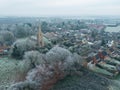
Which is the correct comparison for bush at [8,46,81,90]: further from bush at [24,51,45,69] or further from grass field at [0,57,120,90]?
grass field at [0,57,120,90]

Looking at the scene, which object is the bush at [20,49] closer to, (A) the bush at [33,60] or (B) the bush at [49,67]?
(A) the bush at [33,60]

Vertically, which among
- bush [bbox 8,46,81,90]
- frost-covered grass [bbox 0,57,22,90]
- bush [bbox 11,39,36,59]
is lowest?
frost-covered grass [bbox 0,57,22,90]

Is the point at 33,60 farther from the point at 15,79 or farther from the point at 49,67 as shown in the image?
the point at 49,67

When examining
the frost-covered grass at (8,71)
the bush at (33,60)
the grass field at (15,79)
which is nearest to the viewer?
the grass field at (15,79)

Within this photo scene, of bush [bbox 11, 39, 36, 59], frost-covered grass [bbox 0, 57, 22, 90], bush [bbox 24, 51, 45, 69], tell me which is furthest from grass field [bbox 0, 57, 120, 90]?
bush [bbox 11, 39, 36, 59]

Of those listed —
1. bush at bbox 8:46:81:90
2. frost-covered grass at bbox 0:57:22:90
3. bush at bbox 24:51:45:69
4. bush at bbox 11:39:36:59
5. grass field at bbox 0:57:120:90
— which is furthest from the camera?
bush at bbox 11:39:36:59

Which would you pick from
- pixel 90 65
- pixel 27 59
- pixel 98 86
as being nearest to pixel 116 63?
pixel 90 65

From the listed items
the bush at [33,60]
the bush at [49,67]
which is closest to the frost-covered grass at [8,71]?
the bush at [33,60]

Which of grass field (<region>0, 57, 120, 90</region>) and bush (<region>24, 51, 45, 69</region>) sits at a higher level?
bush (<region>24, 51, 45, 69</region>)

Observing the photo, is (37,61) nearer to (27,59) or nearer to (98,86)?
(27,59)
